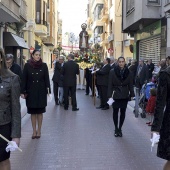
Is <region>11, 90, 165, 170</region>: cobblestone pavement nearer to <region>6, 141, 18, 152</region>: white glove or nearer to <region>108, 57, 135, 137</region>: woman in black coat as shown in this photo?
<region>108, 57, 135, 137</region>: woman in black coat

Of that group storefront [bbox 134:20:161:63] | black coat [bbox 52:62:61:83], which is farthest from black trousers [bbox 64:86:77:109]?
storefront [bbox 134:20:161:63]

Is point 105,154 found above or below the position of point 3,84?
below

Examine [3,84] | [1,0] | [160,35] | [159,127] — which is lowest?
[159,127]

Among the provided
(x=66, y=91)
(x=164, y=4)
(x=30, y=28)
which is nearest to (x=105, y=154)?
(x=66, y=91)

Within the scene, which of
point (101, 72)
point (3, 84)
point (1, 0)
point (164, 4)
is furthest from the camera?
point (164, 4)

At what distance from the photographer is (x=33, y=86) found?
23.0ft

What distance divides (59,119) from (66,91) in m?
1.94

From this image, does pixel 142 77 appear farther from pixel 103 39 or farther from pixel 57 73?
pixel 103 39

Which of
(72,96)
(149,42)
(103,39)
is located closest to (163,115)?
(72,96)

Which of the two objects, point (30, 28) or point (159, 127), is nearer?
point (159, 127)

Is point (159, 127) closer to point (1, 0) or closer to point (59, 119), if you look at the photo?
point (59, 119)

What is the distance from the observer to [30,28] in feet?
101

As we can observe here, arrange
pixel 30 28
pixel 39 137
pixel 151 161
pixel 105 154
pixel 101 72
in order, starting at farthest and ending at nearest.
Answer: pixel 30 28
pixel 101 72
pixel 39 137
pixel 105 154
pixel 151 161

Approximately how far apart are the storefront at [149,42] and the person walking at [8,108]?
45.3ft
